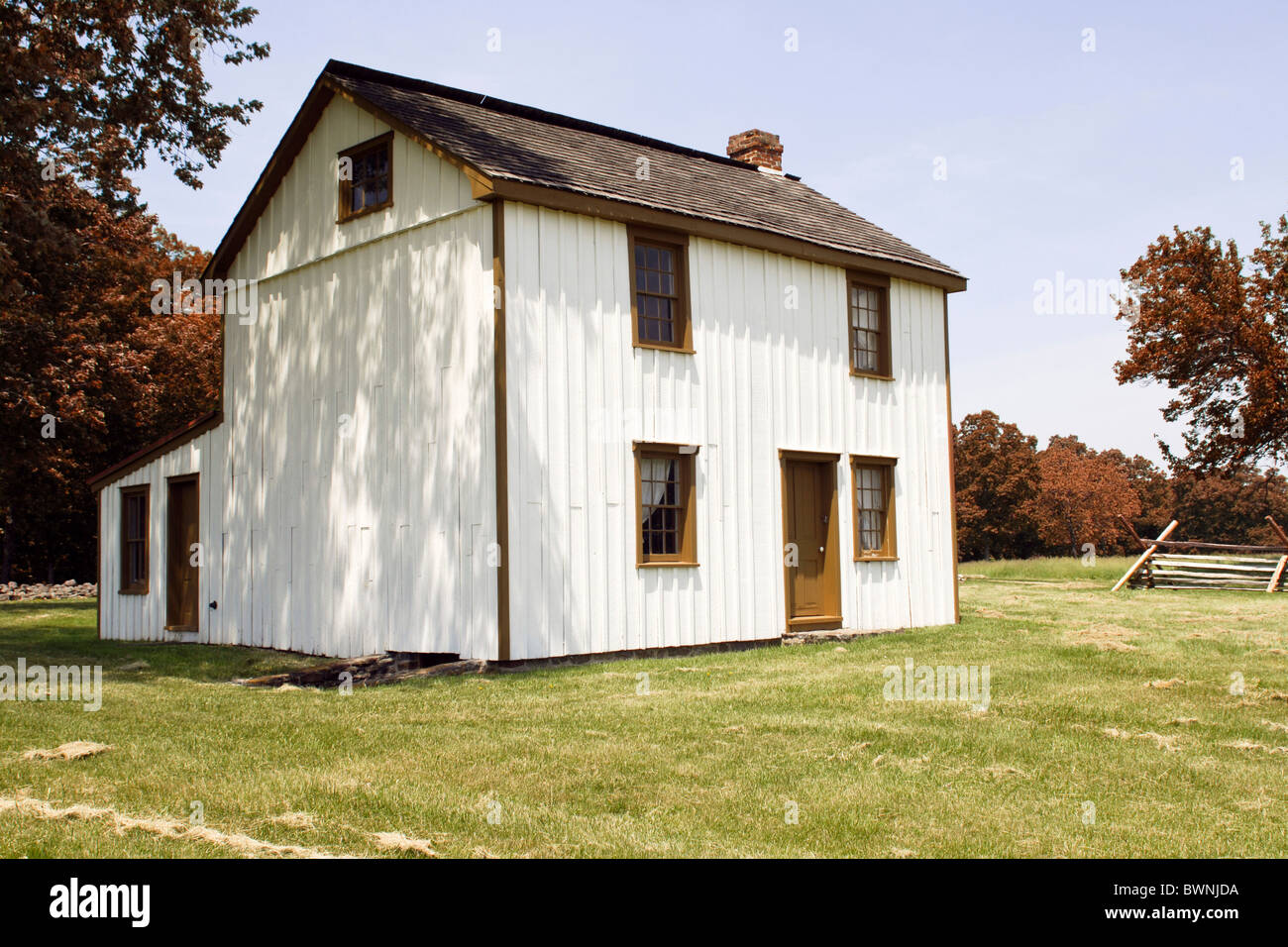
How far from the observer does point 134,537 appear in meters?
21.1

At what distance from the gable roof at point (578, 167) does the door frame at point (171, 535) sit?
351 cm

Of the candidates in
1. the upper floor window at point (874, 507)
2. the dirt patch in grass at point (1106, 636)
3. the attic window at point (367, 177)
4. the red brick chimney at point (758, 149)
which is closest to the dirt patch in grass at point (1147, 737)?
the dirt patch in grass at point (1106, 636)

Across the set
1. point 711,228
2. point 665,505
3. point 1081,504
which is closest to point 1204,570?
point 711,228

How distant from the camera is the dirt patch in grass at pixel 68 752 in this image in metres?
8.26

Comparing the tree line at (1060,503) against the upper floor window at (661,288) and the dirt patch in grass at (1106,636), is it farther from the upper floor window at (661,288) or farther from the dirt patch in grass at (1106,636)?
the upper floor window at (661,288)

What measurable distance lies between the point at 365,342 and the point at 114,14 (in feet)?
18.1

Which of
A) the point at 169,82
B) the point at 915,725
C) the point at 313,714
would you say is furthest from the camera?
the point at 169,82

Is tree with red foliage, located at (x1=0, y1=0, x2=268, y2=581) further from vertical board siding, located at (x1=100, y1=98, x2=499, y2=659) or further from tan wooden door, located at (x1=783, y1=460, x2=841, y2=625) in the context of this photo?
tan wooden door, located at (x1=783, y1=460, x2=841, y2=625)

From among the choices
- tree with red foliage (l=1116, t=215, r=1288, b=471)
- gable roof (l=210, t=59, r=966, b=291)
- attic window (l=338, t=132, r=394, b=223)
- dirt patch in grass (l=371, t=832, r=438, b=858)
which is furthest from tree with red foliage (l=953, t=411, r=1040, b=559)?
dirt patch in grass (l=371, t=832, r=438, b=858)

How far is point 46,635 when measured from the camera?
2094 centimetres

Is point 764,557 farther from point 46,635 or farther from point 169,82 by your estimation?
point 46,635

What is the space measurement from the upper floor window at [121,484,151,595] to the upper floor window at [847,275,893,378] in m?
12.3

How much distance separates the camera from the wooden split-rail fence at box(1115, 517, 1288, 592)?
95.9 ft
